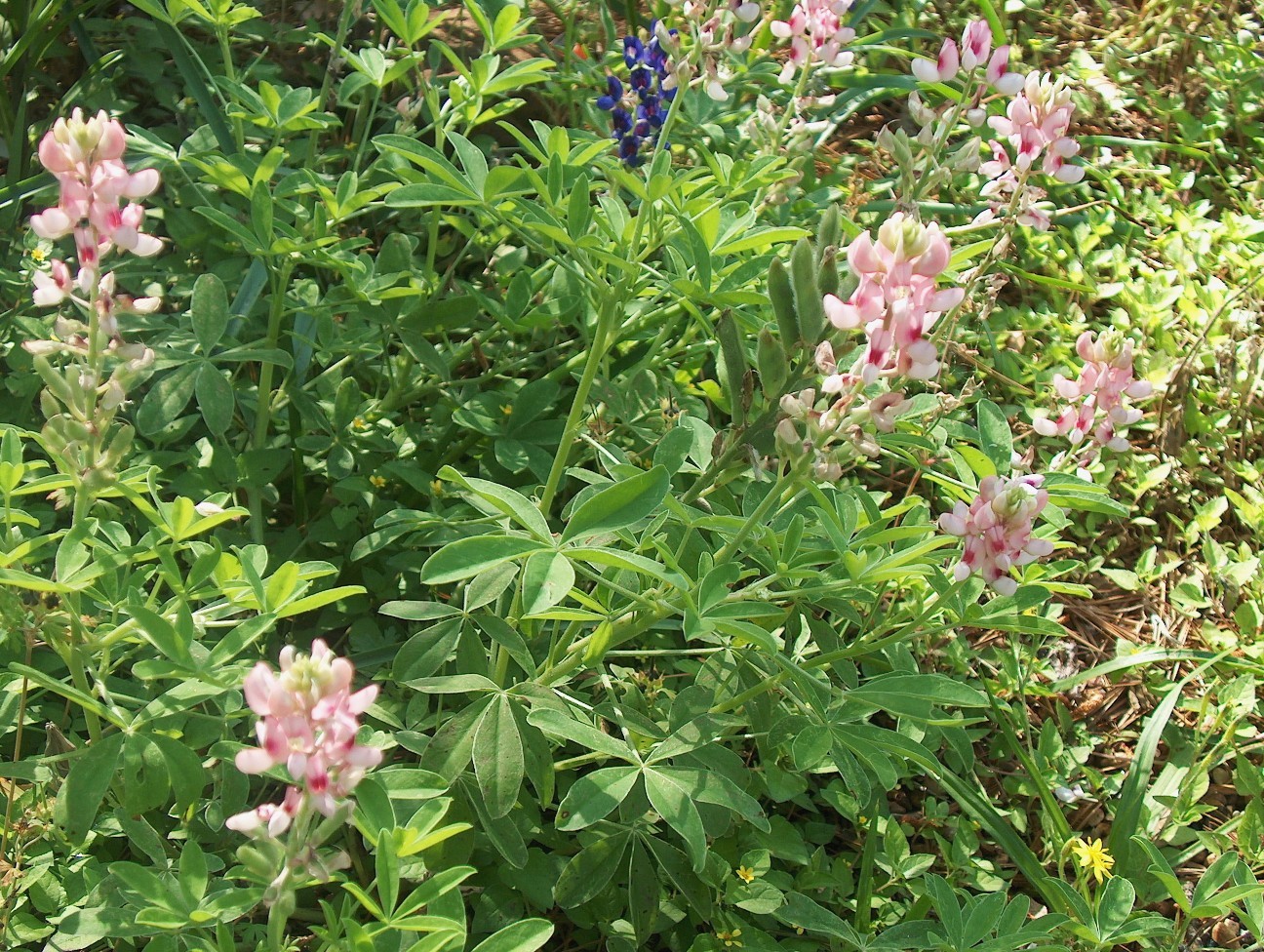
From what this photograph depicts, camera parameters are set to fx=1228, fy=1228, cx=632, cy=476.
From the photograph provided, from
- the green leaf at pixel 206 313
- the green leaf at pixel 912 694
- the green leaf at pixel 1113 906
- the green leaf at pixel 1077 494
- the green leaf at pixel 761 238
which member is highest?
the green leaf at pixel 761 238

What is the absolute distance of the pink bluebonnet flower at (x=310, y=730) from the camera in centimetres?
124

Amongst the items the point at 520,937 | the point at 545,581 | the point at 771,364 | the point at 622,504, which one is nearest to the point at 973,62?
the point at 771,364

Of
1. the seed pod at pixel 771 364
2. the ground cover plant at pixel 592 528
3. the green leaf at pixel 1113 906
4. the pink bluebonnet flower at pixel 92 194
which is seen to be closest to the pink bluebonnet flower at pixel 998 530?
the ground cover plant at pixel 592 528

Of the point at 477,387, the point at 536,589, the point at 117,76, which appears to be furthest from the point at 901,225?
the point at 117,76

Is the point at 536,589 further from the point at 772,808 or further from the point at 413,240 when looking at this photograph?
the point at 413,240

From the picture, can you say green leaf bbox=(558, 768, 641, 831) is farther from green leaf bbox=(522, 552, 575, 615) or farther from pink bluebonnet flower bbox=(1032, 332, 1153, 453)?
pink bluebonnet flower bbox=(1032, 332, 1153, 453)

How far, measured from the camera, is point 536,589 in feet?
5.14

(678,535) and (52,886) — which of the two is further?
(678,535)

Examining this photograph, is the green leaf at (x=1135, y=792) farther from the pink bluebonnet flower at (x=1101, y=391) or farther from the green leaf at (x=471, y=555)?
the green leaf at (x=471, y=555)

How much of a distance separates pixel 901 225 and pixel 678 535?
2.54 feet

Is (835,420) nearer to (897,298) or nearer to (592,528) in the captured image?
(897,298)

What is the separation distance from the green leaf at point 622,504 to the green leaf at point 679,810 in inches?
15.3

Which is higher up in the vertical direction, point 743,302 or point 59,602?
point 743,302

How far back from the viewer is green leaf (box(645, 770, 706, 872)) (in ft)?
5.35
